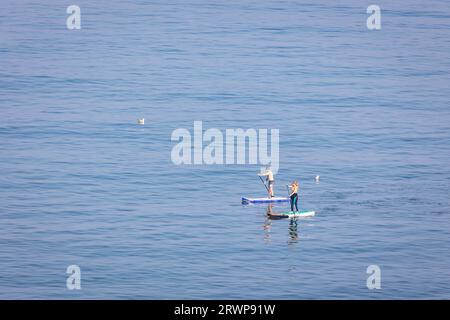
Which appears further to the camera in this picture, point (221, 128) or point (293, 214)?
point (221, 128)

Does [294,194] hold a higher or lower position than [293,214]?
higher

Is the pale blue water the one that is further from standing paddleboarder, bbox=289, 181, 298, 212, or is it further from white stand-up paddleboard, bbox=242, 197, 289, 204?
standing paddleboarder, bbox=289, 181, 298, 212

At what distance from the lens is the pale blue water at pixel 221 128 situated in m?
51.2

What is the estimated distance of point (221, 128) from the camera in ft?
277

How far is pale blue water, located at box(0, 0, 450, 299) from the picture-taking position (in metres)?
51.2

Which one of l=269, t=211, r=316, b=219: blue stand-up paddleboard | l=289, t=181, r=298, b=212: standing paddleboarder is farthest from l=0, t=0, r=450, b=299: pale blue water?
l=289, t=181, r=298, b=212: standing paddleboarder

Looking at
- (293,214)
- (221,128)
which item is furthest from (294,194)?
(221,128)

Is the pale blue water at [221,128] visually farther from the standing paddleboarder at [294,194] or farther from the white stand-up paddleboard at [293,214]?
the standing paddleboarder at [294,194]

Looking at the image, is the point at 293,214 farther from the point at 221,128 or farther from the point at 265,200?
the point at 221,128

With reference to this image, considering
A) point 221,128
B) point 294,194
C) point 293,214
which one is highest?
point 221,128

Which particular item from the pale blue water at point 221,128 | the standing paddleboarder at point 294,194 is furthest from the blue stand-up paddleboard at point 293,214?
the pale blue water at point 221,128

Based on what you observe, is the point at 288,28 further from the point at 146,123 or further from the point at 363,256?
the point at 363,256

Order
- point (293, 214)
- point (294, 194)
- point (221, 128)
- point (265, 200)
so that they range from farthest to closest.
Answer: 1. point (221, 128)
2. point (265, 200)
3. point (293, 214)
4. point (294, 194)

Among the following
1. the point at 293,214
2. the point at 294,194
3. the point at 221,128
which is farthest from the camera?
the point at 221,128
